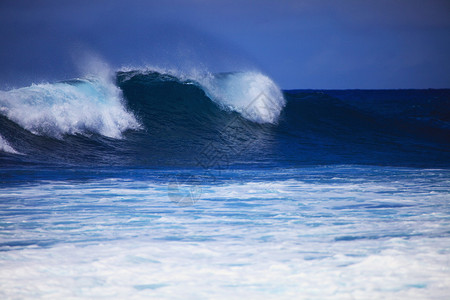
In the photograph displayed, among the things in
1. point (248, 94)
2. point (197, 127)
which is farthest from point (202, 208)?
point (248, 94)

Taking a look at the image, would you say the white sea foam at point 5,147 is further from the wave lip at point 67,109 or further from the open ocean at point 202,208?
the wave lip at point 67,109

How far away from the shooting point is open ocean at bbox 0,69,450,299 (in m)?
2.48

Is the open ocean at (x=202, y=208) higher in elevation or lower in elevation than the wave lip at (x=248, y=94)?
lower

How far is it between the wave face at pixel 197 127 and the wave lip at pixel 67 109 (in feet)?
0.07

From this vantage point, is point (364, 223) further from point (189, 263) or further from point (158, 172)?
point (158, 172)

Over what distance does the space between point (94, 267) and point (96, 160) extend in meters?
5.23

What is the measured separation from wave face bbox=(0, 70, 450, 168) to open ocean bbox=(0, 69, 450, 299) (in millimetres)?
55

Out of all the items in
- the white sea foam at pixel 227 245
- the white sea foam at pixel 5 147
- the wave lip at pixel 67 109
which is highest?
the wave lip at pixel 67 109

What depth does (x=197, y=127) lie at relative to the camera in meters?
11.6

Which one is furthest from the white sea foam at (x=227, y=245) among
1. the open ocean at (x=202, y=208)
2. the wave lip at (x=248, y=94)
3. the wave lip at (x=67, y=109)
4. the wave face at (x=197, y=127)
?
the wave lip at (x=248, y=94)

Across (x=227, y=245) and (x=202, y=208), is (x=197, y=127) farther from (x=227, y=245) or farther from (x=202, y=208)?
(x=227, y=245)

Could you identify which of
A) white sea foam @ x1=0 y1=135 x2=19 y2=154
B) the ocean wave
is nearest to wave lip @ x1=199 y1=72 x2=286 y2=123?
the ocean wave

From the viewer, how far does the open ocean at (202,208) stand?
2480mm

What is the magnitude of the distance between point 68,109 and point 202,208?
6665 mm
